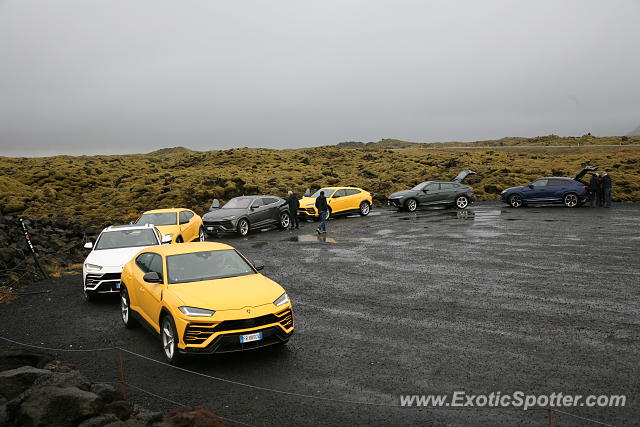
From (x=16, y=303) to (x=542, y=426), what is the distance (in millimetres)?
11009

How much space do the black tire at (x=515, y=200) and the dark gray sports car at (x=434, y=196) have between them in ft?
7.34

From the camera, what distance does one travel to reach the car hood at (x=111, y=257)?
1076 cm

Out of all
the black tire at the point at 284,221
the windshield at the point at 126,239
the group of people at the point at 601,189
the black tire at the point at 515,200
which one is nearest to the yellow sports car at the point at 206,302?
the windshield at the point at 126,239

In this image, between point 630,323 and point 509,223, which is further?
point 509,223

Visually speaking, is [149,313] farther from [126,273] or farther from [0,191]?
[0,191]

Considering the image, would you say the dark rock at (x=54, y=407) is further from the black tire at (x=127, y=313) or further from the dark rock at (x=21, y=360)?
the black tire at (x=127, y=313)

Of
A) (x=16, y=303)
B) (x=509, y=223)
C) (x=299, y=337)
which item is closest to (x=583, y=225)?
(x=509, y=223)

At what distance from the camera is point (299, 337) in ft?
25.8

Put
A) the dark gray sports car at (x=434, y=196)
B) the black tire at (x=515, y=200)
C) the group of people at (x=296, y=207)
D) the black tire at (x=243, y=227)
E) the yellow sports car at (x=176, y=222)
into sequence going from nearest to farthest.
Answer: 1. the yellow sports car at (x=176, y=222)
2. the group of people at (x=296, y=207)
3. the black tire at (x=243, y=227)
4. the black tire at (x=515, y=200)
5. the dark gray sports car at (x=434, y=196)

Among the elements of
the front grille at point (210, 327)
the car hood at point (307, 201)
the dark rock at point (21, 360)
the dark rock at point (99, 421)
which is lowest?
the dark rock at point (21, 360)

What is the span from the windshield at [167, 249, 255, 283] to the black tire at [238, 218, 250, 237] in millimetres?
13184

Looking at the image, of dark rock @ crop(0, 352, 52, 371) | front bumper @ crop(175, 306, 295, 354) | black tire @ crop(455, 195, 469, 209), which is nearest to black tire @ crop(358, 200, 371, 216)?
black tire @ crop(455, 195, 469, 209)

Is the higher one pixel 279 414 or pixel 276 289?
pixel 276 289

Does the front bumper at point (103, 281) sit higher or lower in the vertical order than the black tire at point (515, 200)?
higher
